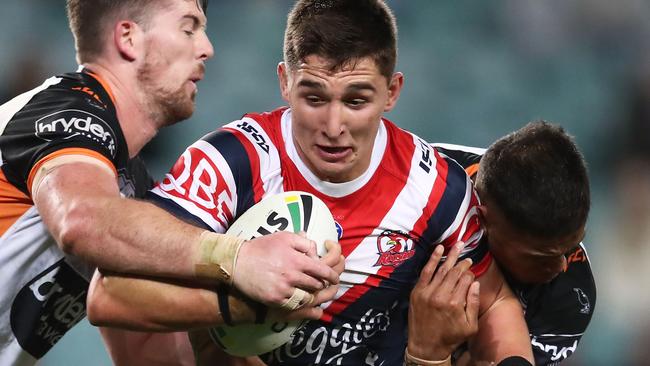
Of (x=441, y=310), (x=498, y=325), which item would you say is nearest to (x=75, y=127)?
(x=441, y=310)

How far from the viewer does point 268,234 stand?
2.88 m

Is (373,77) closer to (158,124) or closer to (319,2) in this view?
(319,2)

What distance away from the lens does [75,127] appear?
3010 millimetres

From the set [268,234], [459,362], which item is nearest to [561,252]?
[459,362]

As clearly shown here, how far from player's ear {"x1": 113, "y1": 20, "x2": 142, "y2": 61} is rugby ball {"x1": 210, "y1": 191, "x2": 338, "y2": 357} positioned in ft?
2.75

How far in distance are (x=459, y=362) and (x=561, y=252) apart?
621mm

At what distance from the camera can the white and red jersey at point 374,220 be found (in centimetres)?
342

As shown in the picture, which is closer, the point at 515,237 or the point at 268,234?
the point at 268,234

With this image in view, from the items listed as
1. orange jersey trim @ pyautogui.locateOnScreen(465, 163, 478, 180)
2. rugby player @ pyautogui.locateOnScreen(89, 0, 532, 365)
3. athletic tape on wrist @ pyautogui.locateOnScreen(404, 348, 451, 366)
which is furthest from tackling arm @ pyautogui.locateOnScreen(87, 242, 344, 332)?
orange jersey trim @ pyautogui.locateOnScreen(465, 163, 478, 180)

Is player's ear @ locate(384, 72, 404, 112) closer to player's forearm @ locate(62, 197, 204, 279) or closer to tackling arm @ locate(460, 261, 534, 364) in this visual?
tackling arm @ locate(460, 261, 534, 364)

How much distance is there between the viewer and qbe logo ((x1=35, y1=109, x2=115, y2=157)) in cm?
300

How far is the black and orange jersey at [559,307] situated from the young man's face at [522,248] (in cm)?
26

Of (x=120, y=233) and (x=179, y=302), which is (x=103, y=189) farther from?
(x=179, y=302)

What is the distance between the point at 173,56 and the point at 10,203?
776 millimetres
